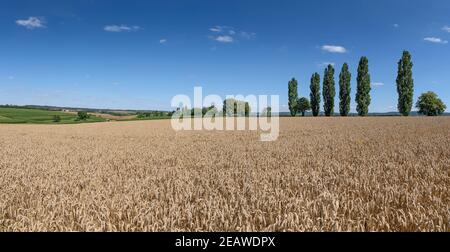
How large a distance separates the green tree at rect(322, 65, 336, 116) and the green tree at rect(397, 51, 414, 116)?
1413 centimetres

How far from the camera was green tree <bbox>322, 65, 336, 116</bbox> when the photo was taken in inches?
3219

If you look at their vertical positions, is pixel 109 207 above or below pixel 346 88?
below

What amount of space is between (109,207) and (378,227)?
4.29 metres

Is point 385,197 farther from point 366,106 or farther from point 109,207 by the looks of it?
point 366,106

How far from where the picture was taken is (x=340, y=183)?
7488 millimetres

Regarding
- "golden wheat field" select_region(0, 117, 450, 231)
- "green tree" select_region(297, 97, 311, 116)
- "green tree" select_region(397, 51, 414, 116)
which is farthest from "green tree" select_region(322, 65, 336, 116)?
"golden wheat field" select_region(0, 117, 450, 231)

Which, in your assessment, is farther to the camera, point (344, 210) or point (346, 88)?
point (346, 88)

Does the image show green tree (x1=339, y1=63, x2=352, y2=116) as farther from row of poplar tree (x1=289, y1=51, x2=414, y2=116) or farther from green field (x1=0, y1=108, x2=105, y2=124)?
green field (x1=0, y1=108, x2=105, y2=124)

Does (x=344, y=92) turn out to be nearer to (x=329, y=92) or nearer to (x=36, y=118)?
(x=329, y=92)

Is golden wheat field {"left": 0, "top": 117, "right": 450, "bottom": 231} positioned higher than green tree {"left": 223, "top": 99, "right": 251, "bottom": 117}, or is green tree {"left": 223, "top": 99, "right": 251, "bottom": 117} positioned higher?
green tree {"left": 223, "top": 99, "right": 251, "bottom": 117}

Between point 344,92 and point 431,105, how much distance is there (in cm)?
3745

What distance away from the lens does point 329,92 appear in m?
81.9

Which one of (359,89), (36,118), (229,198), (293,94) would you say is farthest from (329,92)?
(229,198)
